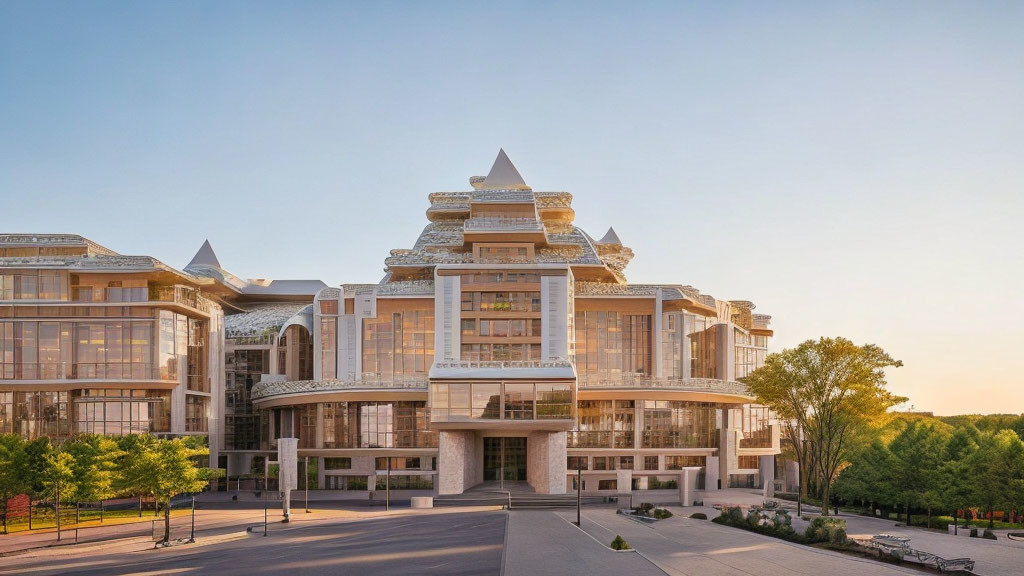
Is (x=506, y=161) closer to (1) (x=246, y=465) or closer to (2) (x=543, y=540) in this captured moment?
(1) (x=246, y=465)

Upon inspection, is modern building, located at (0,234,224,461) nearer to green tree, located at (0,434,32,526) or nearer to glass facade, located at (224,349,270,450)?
glass facade, located at (224,349,270,450)

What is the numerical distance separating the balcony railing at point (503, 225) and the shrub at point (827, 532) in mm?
45679

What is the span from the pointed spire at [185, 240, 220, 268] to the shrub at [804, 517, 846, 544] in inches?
3540

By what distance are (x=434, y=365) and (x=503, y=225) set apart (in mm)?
20369

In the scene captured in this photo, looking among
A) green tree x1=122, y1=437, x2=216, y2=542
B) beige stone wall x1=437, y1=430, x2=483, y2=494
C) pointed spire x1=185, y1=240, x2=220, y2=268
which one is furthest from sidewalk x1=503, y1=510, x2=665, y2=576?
pointed spire x1=185, y1=240, x2=220, y2=268

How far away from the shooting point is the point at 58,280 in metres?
76.6

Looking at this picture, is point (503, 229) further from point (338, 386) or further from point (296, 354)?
point (296, 354)

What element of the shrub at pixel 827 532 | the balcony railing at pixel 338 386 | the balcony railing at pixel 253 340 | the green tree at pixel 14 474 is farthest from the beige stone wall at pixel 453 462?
the balcony railing at pixel 253 340

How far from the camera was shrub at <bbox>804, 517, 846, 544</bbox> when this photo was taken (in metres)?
43.1

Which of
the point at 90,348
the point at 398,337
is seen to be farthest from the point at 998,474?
the point at 90,348

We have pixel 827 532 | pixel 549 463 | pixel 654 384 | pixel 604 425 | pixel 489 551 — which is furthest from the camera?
pixel 604 425

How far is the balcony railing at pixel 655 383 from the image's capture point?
82.4 meters

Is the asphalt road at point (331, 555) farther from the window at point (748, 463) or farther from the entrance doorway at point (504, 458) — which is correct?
the window at point (748, 463)

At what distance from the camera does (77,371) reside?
249 feet
